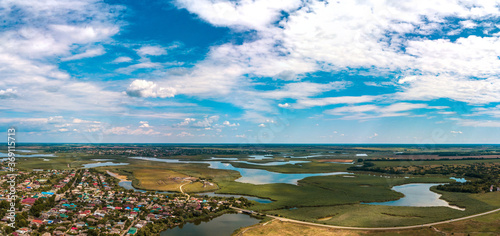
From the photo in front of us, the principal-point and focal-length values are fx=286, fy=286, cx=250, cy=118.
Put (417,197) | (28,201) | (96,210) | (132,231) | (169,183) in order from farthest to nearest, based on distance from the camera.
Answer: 1. (169,183)
2. (417,197)
3. (28,201)
4. (96,210)
5. (132,231)

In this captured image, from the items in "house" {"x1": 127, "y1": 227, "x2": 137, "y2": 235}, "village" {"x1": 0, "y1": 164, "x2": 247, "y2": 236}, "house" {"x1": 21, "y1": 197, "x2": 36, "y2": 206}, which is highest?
"house" {"x1": 21, "y1": 197, "x2": 36, "y2": 206}

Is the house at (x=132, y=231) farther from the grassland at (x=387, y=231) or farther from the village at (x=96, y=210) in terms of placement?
the grassland at (x=387, y=231)

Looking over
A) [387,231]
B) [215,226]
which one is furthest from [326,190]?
[215,226]

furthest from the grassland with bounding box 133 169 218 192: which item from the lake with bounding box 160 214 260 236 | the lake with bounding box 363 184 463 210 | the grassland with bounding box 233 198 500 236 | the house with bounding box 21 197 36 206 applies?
the lake with bounding box 363 184 463 210

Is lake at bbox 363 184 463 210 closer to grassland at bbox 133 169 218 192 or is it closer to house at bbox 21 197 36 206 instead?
grassland at bbox 133 169 218 192

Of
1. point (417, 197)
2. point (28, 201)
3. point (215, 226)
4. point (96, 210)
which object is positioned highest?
point (28, 201)

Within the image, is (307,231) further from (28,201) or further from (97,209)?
(28,201)

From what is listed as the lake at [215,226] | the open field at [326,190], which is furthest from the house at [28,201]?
the open field at [326,190]
